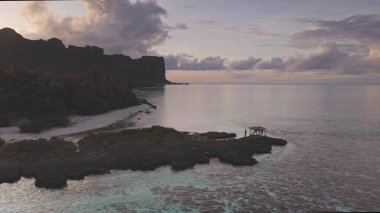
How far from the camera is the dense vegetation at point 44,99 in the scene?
272ft

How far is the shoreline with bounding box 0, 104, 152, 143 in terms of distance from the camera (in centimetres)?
7175

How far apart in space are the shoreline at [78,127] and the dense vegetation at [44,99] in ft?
6.47

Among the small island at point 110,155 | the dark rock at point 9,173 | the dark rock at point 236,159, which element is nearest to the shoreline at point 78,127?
the small island at point 110,155

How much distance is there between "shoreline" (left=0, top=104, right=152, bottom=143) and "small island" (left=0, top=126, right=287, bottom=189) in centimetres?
1089

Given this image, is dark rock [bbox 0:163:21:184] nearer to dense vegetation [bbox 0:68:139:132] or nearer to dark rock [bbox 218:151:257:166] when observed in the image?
dark rock [bbox 218:151:257:166]

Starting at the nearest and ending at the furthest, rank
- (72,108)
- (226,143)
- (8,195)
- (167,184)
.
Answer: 1. (8,195)
2. (167,184)
3. (226,143)
4. (72,108)

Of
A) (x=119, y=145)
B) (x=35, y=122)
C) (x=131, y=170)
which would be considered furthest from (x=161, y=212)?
(x=35, y=122)

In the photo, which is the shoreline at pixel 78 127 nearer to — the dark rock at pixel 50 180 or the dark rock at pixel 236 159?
the dark rock at pixel 50 180

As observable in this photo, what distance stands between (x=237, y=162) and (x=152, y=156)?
11.7 metres

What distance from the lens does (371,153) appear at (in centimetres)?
5884

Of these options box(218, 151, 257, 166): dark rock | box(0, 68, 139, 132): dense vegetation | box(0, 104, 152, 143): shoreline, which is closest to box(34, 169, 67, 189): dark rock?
box(218, 151, 257, 166): dark rock

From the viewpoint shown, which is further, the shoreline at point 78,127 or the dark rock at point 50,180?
the shoreline at point 78,127

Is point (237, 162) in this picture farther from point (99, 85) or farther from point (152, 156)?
point (99, 85)

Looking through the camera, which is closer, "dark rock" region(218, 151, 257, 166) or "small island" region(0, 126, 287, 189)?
"small island" region(0, 126, 287, 189)
